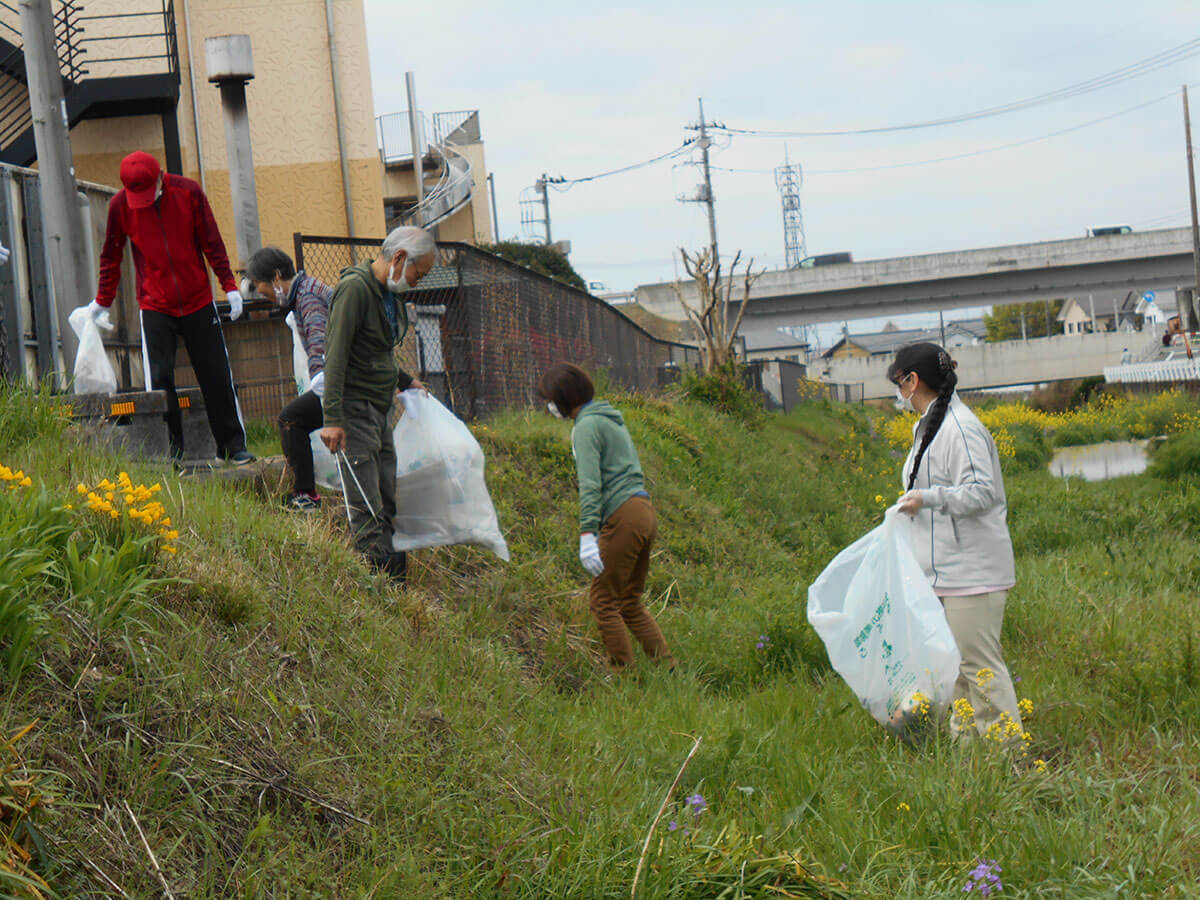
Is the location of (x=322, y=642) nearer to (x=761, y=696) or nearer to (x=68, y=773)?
(x=68, y=773)

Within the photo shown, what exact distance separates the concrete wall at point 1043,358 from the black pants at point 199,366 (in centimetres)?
4994

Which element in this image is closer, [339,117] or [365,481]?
[365,481]

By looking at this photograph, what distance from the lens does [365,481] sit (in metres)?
4.69

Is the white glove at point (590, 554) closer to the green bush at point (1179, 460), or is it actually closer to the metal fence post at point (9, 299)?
the metal fence post at point (9, 299)

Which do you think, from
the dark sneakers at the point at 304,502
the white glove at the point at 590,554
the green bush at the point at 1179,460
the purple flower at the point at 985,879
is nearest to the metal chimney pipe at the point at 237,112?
the dark sneakers at the point at 304,502

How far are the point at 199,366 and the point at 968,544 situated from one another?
417 centimetres

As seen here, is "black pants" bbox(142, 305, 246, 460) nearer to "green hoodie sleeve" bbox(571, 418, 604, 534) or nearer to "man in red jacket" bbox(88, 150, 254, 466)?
"man in red jacket" bbox(88, 150, 254, 466)

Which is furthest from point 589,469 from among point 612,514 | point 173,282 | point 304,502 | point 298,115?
point 298,115

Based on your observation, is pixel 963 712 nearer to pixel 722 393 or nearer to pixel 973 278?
pixel 722 393

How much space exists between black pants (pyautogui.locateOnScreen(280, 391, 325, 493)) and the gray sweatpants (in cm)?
42

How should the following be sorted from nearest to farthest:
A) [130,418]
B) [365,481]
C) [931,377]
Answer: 1. [931,377]
2. [365,481]
3. [130,418]

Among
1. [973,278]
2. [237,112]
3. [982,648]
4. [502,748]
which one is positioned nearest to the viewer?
[502,748]

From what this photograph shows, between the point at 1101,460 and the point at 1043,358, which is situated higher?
the point at 1043,358

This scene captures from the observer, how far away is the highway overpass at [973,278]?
43469 mm
